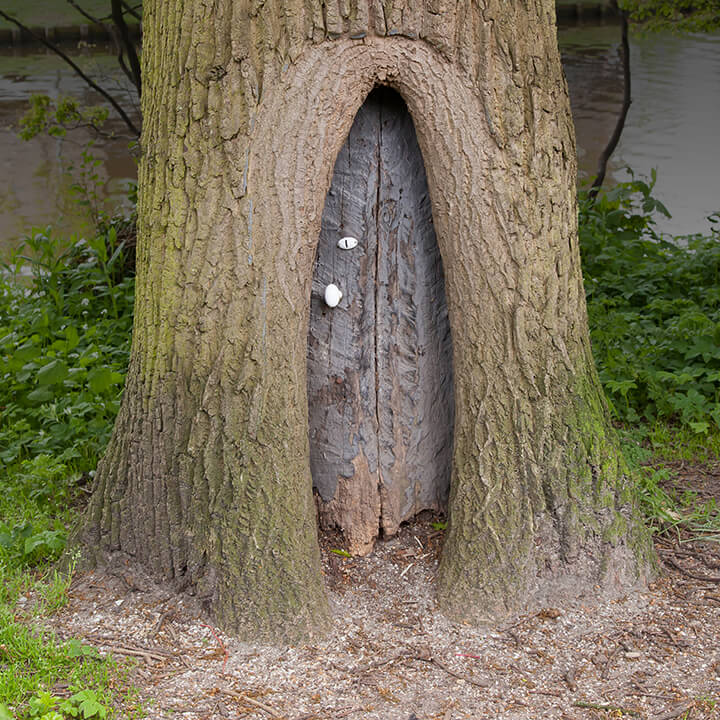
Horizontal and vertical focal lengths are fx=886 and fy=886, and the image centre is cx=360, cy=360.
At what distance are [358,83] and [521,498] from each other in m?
1.45

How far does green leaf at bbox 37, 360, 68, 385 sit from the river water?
9.96 feet

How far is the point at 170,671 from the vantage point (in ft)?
8.95

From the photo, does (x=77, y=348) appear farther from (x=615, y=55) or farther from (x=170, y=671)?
(x=615, y=55)

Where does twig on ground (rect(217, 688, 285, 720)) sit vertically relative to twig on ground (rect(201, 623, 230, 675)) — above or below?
below

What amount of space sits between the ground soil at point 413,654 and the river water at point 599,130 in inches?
209

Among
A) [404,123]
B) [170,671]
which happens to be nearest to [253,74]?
[404,123]

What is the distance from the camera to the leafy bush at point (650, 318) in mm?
4633

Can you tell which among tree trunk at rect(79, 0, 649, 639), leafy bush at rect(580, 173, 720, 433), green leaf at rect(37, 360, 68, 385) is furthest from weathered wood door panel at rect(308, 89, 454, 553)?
green leaf at rect(37, 360, 68, 385)

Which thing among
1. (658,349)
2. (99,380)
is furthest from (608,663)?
(99,380)

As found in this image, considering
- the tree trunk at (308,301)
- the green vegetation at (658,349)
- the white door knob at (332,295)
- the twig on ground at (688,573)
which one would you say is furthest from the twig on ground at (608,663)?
the white door knob at (332,295)

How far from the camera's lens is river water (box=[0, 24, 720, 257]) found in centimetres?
977

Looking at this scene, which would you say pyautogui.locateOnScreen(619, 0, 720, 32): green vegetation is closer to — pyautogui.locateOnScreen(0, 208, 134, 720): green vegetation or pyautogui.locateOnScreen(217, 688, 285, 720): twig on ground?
pyautogui.locateOnScreen(0, 208, 134, 720): green vegetation

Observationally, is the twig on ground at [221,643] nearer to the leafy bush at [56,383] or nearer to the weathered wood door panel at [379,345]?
the weathered wood door panel at [379,345]

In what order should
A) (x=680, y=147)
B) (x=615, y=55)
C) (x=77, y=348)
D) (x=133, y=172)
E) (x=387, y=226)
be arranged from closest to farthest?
(x=387, y=226) < (x=77, y=348) < (x=133, y=172) < (x=680, y=147) < (x=615, y=55)
